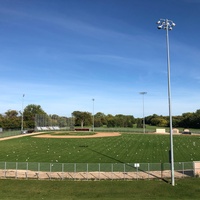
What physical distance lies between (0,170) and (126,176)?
532 inches

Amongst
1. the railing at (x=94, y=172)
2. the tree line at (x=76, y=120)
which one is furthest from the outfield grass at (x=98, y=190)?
the tree line at (x=76, y=120)

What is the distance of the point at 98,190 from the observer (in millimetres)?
20312

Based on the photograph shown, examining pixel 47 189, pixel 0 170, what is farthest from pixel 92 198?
pixel 0 170

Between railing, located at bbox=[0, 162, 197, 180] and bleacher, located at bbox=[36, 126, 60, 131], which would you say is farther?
bleacher, located at bbox=[36, 126, 60, 131]

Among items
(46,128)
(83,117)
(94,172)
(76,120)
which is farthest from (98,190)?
(76,120)

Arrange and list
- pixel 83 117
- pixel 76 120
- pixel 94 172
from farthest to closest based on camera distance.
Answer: pixel 76 120 → pixel 83 117 → pixel 94 172

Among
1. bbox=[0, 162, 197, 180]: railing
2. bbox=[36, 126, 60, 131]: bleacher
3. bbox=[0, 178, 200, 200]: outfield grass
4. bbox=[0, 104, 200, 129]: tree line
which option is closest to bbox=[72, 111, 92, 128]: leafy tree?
bbox=[0, 104, 200, 129]: tree line

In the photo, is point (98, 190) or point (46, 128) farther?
point (46, 128)

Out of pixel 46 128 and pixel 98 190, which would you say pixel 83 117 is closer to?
pixel 46 128

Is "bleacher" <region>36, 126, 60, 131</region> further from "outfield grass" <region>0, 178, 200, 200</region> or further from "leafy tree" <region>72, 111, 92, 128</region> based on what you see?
"outfield grass" <region>0, 178, 200, 200</region>

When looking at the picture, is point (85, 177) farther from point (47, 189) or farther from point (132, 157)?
point (132, 157)

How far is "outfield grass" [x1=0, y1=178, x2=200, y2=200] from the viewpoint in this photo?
18828mm

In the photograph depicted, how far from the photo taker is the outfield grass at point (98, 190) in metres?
18.8

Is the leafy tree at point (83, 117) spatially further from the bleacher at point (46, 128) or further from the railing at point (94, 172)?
the railing at point (94, 172)
